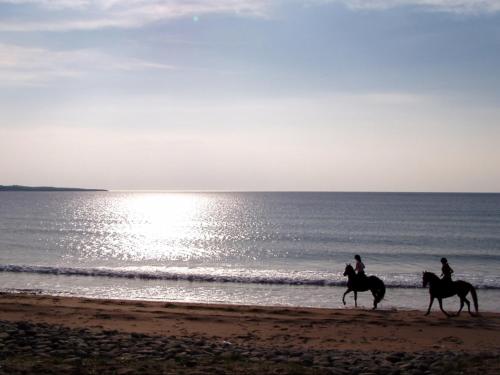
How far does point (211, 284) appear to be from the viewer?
93.0ft

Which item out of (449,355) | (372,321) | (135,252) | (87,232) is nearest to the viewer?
(449,355)

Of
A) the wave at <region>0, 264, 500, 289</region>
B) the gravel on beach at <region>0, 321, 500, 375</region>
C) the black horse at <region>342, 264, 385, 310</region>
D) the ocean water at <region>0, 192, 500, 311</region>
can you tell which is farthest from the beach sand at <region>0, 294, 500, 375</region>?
the wave at <region>0, 264, 500, 289</region>

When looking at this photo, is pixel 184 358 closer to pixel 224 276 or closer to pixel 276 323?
pixel 276 323

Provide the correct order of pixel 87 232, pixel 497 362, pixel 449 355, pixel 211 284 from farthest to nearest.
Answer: pixel 87 232, pixel 211 284, pixel 449 355, pixel 497 362

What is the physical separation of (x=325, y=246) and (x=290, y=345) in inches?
1423

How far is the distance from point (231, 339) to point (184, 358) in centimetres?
385

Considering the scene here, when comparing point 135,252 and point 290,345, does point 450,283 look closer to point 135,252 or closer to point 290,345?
point 290,345

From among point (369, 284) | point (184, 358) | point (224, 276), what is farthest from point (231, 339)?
point (224, 276)

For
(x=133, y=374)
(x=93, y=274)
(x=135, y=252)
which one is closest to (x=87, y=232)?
(x=135, y=252)

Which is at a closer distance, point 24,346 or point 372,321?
point 24,346

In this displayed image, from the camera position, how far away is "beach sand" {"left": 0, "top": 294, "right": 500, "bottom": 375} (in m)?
10.0

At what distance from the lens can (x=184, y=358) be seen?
34.5ft

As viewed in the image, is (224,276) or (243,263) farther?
(243,263)

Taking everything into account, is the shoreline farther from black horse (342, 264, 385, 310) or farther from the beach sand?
black horse (342, 264, 385, 310)
